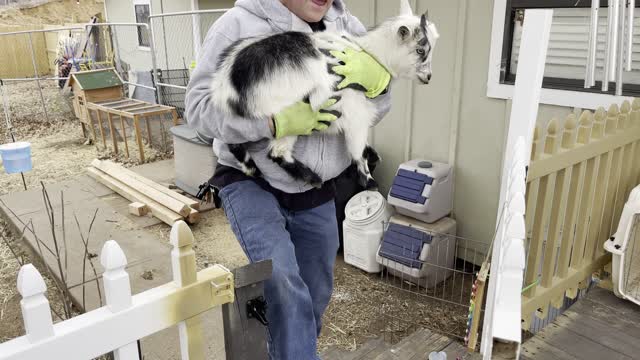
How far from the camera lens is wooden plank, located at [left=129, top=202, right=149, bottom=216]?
242 inches

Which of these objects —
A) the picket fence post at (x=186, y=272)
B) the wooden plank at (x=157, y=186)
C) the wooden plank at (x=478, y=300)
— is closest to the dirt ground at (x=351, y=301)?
the wooden plank at (x=157, y=186)

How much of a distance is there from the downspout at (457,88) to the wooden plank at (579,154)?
183 cm

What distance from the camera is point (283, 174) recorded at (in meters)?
2.05

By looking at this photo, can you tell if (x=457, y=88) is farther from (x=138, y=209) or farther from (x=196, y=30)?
(x=196, y=30)

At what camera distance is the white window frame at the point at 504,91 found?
388cm

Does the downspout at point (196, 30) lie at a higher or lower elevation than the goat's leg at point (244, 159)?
higher

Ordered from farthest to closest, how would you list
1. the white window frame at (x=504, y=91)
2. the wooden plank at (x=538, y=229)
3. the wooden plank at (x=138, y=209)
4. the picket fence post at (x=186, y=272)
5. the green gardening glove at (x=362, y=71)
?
1. the wooden plank at (x=138, y=209)
2. the white window frame at (x=504, y=91)
3. the wooden plank at (x=538, y=229)
4. the green gardening glove at (x=362, y=71)
5. the picket fence post at (x=186, y=272)

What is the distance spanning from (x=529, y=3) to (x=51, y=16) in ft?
105

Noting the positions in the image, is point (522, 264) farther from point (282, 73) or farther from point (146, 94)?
point (146, 94)

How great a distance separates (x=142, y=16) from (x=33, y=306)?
1343cm

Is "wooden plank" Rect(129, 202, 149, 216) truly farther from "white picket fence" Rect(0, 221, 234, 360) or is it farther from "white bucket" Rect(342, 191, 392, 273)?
"white picket fence" Rect(0, 221, 234, 360)

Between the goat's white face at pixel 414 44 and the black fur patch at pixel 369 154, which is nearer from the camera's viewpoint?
the goat's white face at pixel 414 44

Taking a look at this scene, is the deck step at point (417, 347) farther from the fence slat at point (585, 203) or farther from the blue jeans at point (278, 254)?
the blue jeans at point (278, 254)

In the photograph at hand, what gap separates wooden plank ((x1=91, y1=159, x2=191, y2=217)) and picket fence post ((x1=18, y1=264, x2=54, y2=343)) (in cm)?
476
